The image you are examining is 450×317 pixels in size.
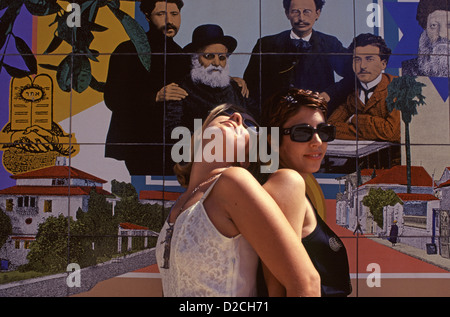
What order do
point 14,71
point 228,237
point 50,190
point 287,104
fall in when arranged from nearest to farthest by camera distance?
1. point 228,237
2. point 287,104
3. point 50,190
4. point 14,71

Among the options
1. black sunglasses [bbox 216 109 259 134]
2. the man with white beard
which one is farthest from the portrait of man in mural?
black sunglasses [bbox 216 109 259 134]

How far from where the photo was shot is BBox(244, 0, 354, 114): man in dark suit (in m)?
5.07

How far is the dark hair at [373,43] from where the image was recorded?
5.10 meters

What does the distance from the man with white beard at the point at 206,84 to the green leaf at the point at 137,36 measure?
1.66 ft

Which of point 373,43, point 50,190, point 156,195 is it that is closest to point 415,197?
point 373,43

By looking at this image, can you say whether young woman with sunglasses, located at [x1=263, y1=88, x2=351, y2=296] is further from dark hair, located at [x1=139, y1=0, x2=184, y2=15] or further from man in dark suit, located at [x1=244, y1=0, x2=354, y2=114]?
dark hair, located at [x1=139, y1=0, x2=184, y2=15]

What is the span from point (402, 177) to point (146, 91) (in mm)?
3153

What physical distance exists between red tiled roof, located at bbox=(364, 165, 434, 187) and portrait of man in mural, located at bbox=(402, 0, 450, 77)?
3.71ft

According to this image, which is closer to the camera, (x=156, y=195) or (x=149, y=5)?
(x=156, y=195)

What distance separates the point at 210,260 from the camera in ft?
3.56

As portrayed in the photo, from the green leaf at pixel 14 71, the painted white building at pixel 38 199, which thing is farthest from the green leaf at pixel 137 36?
the painted white building at pixel 38 199

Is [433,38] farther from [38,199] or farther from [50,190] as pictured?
[38,199]

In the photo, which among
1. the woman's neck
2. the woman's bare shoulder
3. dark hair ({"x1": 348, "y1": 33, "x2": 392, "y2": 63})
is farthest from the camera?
dark hair ({"x1": 348, "y1": 33, "x2": 392, "y2": 63})

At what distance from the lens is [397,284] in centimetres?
494
